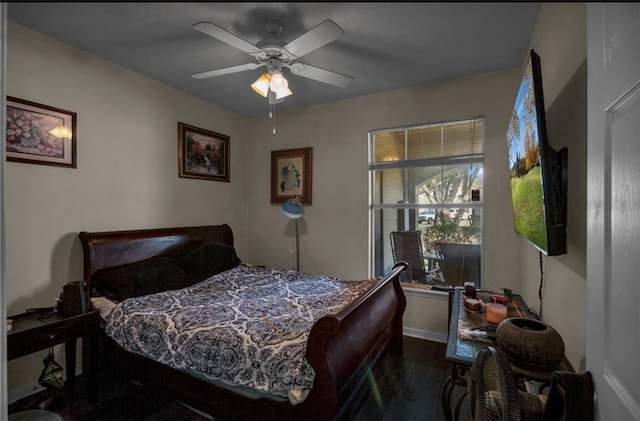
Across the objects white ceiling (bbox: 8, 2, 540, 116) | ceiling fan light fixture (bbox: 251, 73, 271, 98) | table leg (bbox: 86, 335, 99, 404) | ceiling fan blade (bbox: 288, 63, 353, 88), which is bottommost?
table leg (bbox: 86, 335, 99, 404)

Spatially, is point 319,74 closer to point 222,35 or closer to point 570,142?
point 222,35

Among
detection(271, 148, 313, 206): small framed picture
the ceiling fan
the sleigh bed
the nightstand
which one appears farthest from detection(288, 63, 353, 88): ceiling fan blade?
the nightstand

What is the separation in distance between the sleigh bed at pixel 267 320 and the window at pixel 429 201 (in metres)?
0.70

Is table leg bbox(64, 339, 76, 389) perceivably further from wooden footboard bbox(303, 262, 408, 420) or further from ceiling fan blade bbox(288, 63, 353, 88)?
ceiling fan blade bbox(288, 63, 353, 88)

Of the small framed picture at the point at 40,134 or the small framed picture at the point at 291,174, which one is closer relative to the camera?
the small framed picture at the point at 40,134

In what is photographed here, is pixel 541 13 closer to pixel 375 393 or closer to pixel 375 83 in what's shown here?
pixel 375 83

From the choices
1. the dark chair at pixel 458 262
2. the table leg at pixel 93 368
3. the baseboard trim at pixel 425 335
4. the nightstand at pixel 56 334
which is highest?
the dark chair at pixel 458 262

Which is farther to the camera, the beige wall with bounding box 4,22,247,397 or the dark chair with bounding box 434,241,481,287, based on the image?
the dark chair with bounding box 434,241,481,287

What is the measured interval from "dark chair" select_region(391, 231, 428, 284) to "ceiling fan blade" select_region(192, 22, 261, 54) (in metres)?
2.44

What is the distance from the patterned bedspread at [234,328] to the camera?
165 cm

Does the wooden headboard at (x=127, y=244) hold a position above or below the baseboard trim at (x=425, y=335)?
above

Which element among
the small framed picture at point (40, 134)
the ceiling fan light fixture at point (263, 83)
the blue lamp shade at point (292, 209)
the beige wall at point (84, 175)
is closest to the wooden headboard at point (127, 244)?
the beige wall at point (84, 175)

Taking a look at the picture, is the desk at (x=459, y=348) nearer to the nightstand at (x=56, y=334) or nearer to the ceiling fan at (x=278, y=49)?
the ceiling fan at (x=278, y=49)

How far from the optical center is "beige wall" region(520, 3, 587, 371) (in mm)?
1329
